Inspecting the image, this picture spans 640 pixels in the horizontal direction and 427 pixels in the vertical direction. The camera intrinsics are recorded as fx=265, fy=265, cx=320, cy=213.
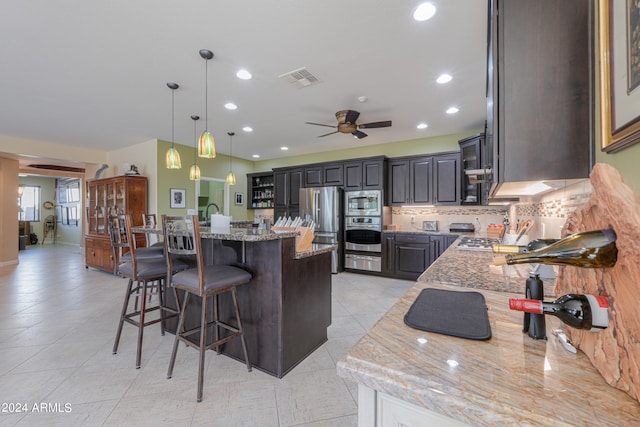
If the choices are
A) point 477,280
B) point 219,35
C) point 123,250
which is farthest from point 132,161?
point 477,280

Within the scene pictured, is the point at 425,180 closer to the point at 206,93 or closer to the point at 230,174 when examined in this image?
the point at 230,174

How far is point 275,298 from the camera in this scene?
1979 millimetres

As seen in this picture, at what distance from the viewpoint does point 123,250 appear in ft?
16.6

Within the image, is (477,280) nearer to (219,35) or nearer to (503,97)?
(503,97)

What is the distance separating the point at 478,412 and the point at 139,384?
2.29 m

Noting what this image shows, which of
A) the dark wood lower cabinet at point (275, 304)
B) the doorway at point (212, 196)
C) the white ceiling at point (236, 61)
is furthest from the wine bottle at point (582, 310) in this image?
the doorway at point (212, 196)

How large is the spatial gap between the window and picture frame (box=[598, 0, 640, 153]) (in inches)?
601

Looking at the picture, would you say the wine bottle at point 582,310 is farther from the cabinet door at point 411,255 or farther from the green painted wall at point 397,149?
the green painted wall at point 397,149

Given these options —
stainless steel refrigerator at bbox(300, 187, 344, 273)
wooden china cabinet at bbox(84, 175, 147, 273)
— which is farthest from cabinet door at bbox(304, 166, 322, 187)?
wooden china cabinet at bbox(84, 175, 147, 273)

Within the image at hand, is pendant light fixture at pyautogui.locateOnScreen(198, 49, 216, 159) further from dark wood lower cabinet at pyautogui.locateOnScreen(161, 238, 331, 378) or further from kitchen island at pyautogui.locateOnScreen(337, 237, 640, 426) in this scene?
kitchen island at pyautogui.locateOnScreen(337, 237, 640, 426)

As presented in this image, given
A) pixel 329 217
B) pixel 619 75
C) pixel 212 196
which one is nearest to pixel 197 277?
pixel 619 75

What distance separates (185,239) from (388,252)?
388 centimetres

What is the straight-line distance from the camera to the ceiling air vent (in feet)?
9.18

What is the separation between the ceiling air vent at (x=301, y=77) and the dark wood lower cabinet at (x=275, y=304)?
1.86m
